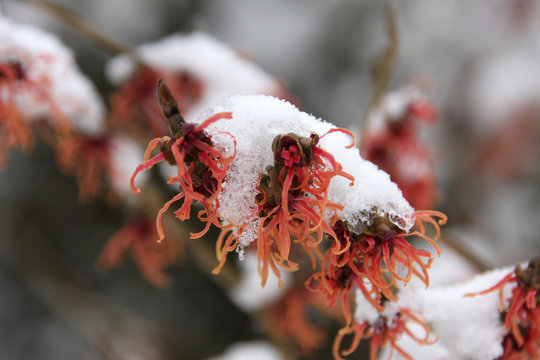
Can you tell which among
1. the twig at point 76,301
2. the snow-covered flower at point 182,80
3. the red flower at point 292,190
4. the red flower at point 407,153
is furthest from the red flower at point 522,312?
the twig at point 76,301

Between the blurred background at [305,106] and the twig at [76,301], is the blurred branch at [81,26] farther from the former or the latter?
the blurred background at [305,106]

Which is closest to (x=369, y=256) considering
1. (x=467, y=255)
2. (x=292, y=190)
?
(x=292, y=190)

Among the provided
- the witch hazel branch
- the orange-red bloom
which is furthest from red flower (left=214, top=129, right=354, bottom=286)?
the orange-red bloom

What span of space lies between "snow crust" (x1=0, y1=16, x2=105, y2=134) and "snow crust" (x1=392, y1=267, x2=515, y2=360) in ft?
3.60

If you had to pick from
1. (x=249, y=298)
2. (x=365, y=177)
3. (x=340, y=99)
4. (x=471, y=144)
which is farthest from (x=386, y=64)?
(x=340, y=99)

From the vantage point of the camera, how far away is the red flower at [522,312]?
809 mm

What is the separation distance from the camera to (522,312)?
853 mm

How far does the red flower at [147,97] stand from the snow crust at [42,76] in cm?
14

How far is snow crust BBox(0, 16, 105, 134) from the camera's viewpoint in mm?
1216

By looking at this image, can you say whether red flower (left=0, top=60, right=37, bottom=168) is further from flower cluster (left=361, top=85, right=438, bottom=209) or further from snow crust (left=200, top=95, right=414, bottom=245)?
flower cluster (left=361, top=85, right=438, bottom=209)

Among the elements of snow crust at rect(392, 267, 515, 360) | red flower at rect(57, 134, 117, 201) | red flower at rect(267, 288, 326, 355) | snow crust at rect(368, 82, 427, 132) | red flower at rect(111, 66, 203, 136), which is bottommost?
snow crust at rect(392, 267, 515, 360)

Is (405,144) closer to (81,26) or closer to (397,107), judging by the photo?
(397,107)

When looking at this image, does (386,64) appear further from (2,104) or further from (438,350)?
(2,104)

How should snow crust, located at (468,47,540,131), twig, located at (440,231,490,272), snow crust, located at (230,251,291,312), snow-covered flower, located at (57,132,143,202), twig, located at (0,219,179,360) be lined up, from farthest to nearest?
1. snow crust, located at (468,47,540,131)
2. twig, located at (0,219,179,360)
3. snow crust, located at (230,251,291,312)
4. snow-covered flower, located at (57,132,143,202)
5. twig, located at (440,231,490,272)
